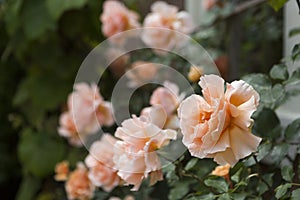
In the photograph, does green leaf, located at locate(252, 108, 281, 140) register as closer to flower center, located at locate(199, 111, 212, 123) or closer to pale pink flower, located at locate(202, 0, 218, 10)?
flower center, located at locate(199, 111, 212, 123)

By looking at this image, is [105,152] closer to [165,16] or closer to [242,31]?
[165,16]

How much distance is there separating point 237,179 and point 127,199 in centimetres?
A: 39

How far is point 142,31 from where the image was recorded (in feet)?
4.96

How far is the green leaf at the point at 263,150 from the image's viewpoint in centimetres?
84

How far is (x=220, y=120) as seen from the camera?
24.9 inches

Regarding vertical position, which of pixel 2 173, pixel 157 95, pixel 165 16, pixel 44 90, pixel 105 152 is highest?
pixel 165 16

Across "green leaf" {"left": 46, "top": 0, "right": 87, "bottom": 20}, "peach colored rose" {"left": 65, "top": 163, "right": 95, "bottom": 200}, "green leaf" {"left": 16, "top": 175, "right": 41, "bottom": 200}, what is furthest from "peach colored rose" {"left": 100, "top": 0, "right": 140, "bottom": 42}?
"green leaf" {"left": 16, "top": 175, "right": 41, "bottom": 200}

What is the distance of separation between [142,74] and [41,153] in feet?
1.67

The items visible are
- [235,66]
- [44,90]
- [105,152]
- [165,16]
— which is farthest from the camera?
[44,90]

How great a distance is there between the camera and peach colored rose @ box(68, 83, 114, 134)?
1402mm

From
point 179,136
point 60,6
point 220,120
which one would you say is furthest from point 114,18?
point 220,120

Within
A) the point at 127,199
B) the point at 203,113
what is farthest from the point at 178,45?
the point at 203,113

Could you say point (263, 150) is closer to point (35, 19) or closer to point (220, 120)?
point (220, 120)

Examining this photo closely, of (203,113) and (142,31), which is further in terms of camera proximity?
(142,31)
